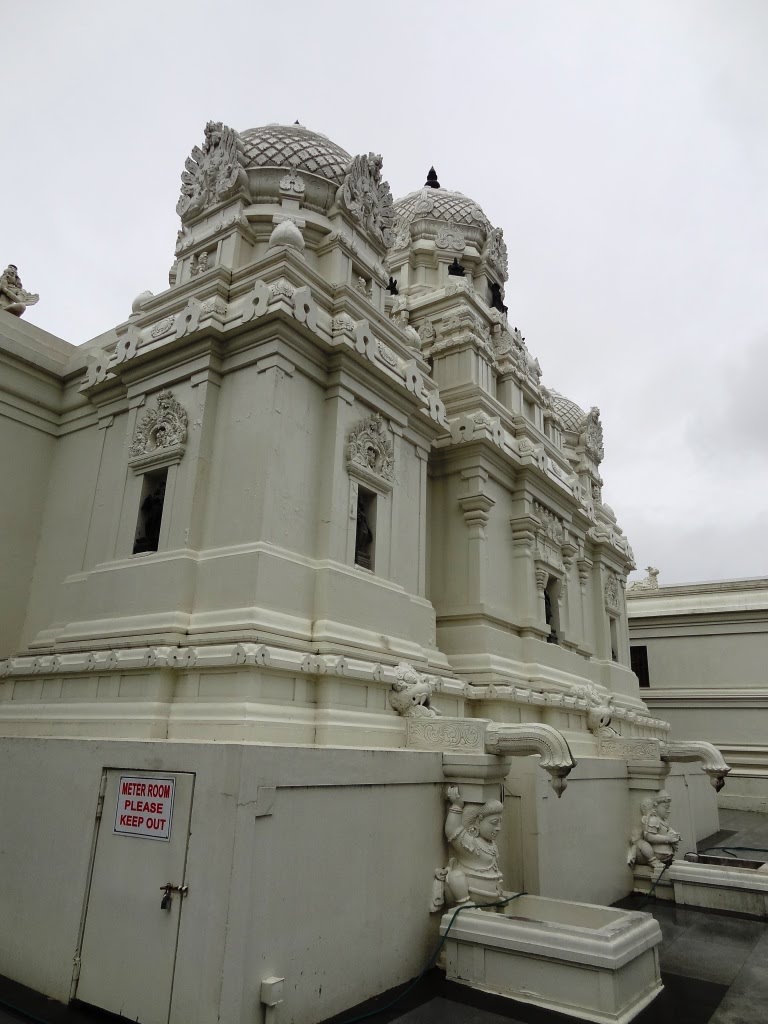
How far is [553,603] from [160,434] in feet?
30.5

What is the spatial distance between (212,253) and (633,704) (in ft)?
48.5

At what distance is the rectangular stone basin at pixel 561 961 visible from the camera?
20.7ft

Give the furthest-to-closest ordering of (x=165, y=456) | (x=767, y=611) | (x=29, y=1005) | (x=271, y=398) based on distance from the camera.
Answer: (x=767, y=611), (x=165, y=456), (x=271, y=398), (x=29, y=1005)

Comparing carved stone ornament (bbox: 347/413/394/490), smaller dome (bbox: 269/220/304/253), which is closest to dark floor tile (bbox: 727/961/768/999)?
carved stone ornament (bbox: 347/413/394/490)

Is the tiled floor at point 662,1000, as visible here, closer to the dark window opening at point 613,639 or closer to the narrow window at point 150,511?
the narrow window at point 150,511

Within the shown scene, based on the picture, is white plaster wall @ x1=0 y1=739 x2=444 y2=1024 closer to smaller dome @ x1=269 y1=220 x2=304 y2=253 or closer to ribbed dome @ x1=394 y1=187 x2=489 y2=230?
smaller dome @ x1=269 y1=220 x2=304 y2=253

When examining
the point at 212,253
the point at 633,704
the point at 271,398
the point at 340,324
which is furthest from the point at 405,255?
the point at 633,704

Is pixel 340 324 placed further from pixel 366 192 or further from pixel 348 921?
pixel 348 921

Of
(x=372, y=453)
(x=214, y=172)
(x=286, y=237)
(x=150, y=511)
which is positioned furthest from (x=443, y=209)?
(x=150, y=511)

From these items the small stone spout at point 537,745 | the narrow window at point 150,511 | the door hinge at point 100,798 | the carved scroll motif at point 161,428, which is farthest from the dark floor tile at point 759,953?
the carved scroll motif at point 161,428

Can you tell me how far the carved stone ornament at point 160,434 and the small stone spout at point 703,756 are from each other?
30.0 ft

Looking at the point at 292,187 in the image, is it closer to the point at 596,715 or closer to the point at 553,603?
the point at 553,603

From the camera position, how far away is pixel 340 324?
34.0 ft

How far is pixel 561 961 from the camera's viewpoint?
6500mm
